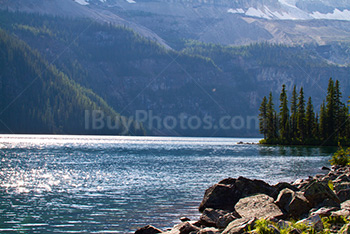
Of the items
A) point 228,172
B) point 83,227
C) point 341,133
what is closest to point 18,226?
point 83,227

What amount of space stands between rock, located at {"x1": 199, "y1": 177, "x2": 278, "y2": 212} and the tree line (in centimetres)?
10501

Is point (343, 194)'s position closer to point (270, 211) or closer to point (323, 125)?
point (270, 211)

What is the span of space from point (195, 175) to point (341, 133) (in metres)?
93.0

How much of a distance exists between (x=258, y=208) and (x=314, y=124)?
431 feet

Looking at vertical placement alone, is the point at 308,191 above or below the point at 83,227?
above

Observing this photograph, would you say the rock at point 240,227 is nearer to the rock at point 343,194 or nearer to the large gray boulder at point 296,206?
the large gray boulder at point 296,206

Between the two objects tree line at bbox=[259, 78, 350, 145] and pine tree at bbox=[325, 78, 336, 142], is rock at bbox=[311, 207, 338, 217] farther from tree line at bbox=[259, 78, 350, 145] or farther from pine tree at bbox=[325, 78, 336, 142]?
pine tree at bbox=[325, 78, 336, 142]

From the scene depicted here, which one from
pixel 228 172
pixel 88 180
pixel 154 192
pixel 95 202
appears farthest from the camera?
pixel 228 172

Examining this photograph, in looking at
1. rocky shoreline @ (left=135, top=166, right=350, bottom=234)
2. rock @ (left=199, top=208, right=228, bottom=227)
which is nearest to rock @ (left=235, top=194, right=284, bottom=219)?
rocky shoreline @ (left=135, top=166, right=350, bottom=234)

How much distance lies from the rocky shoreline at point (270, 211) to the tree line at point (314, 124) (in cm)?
10559

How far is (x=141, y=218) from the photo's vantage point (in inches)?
1320

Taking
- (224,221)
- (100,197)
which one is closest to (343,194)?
(224,221)

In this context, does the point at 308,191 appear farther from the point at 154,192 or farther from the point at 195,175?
the point at 195,175

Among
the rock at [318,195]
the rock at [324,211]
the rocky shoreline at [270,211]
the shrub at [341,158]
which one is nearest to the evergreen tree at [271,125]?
the shrub at [341,158]
